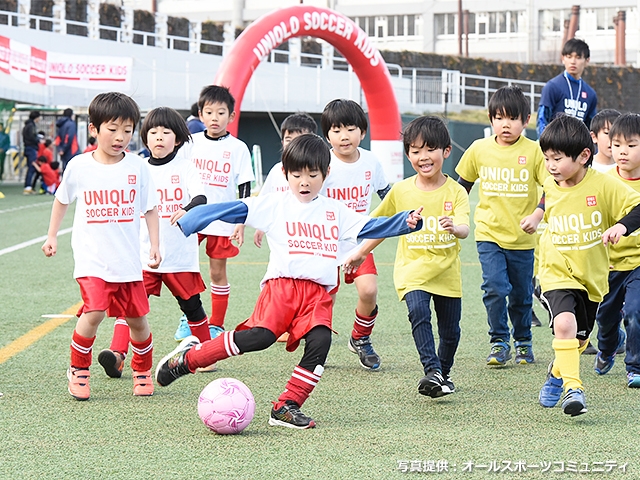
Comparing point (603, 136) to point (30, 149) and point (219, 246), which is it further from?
point (30, 149)

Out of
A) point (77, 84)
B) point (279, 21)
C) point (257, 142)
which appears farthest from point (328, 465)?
point (257, 142)

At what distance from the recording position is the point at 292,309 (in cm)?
497

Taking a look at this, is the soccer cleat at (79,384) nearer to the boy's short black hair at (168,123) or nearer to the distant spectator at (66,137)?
the boy's short black hair at (168,123)

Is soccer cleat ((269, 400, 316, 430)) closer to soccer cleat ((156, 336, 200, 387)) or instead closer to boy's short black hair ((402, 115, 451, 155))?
soccer cleat ((156, 336, 200, 387))

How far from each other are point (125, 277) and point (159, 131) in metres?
1.21

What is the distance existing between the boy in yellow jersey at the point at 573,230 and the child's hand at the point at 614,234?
9 cm

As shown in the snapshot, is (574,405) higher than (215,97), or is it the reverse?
(215,97)

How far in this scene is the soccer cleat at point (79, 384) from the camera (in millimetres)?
5355

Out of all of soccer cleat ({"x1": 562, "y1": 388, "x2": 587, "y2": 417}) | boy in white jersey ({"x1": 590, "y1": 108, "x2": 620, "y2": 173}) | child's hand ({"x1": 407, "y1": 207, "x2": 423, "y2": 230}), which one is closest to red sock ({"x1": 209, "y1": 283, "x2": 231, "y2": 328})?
child's hand ({"x1": 407, "y1": 207, "x2": 423, "y2": 230})

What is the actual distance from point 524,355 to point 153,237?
263 cm

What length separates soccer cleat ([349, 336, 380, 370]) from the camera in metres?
6.30

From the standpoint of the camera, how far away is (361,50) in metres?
20.4

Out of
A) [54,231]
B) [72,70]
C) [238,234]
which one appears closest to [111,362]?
[54,231]

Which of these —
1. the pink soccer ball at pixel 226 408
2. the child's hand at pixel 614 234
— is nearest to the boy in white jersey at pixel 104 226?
Result: the pink soccer ball at pixel 226 408
